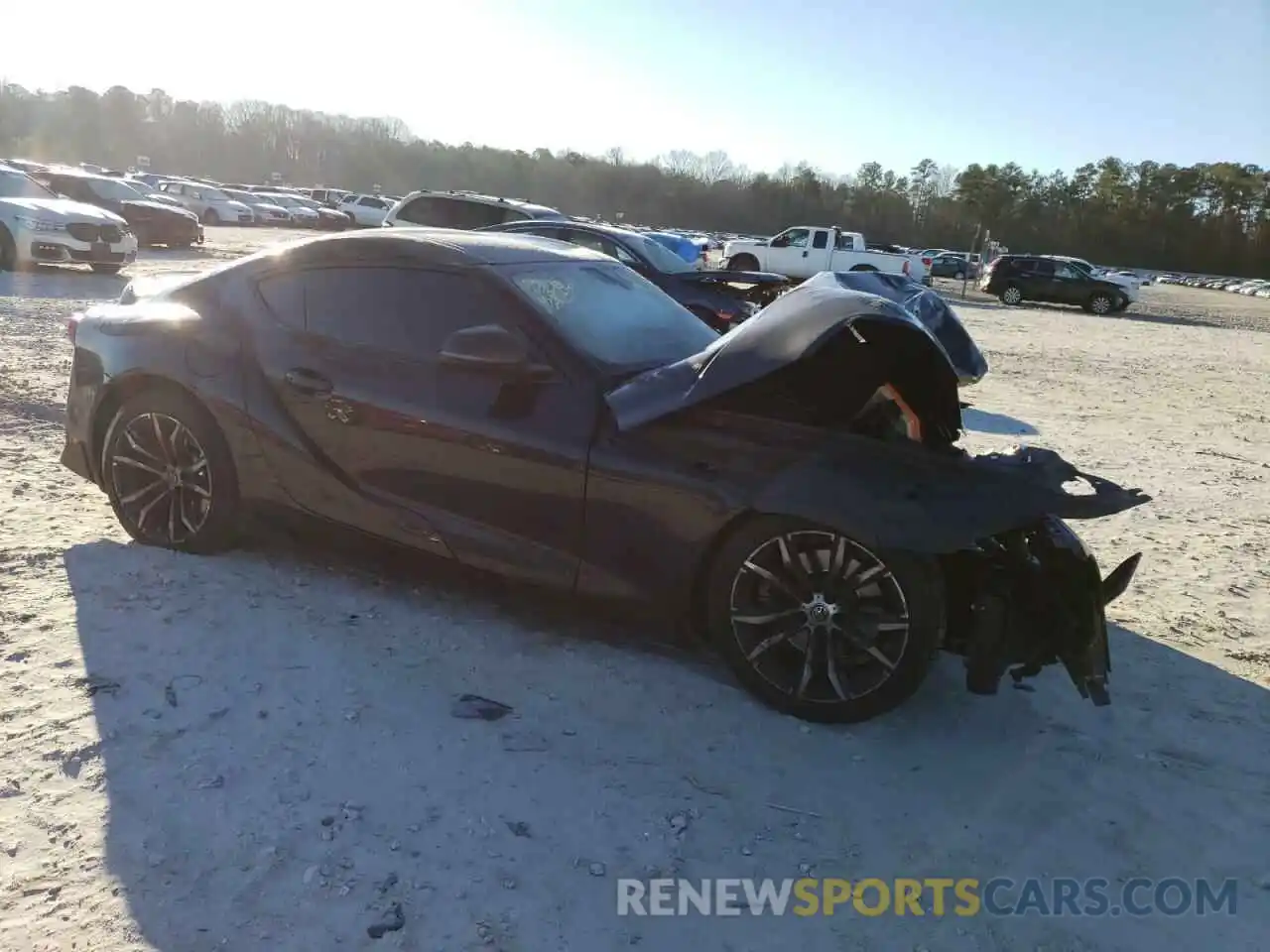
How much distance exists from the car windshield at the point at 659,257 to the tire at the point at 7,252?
9520mm

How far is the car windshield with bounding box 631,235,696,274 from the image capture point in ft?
38.0

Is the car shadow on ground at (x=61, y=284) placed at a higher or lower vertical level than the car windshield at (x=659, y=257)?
lower

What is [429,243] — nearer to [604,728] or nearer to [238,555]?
[238,555]

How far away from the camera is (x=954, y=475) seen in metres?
3.30

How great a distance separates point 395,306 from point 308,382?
488 millimetres

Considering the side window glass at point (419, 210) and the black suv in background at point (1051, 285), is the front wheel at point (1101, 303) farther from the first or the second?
the side window glass at point (419, 210)

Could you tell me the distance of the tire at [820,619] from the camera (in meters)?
3.27

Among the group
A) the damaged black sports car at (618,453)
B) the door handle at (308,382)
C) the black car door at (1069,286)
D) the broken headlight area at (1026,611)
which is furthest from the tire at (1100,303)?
the door handle at (308,382)

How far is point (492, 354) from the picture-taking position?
12.1ft

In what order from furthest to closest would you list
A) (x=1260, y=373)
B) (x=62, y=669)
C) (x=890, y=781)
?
(x=1260, y=373), (x=62, y=669), (x=890, y=781)

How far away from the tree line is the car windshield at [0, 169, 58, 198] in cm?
7703

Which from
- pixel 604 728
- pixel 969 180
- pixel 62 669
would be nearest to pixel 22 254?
pixel 62 669

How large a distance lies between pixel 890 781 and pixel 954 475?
1.04 meters

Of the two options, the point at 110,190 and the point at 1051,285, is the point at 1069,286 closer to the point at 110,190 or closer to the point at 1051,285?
the point at 1051,285
